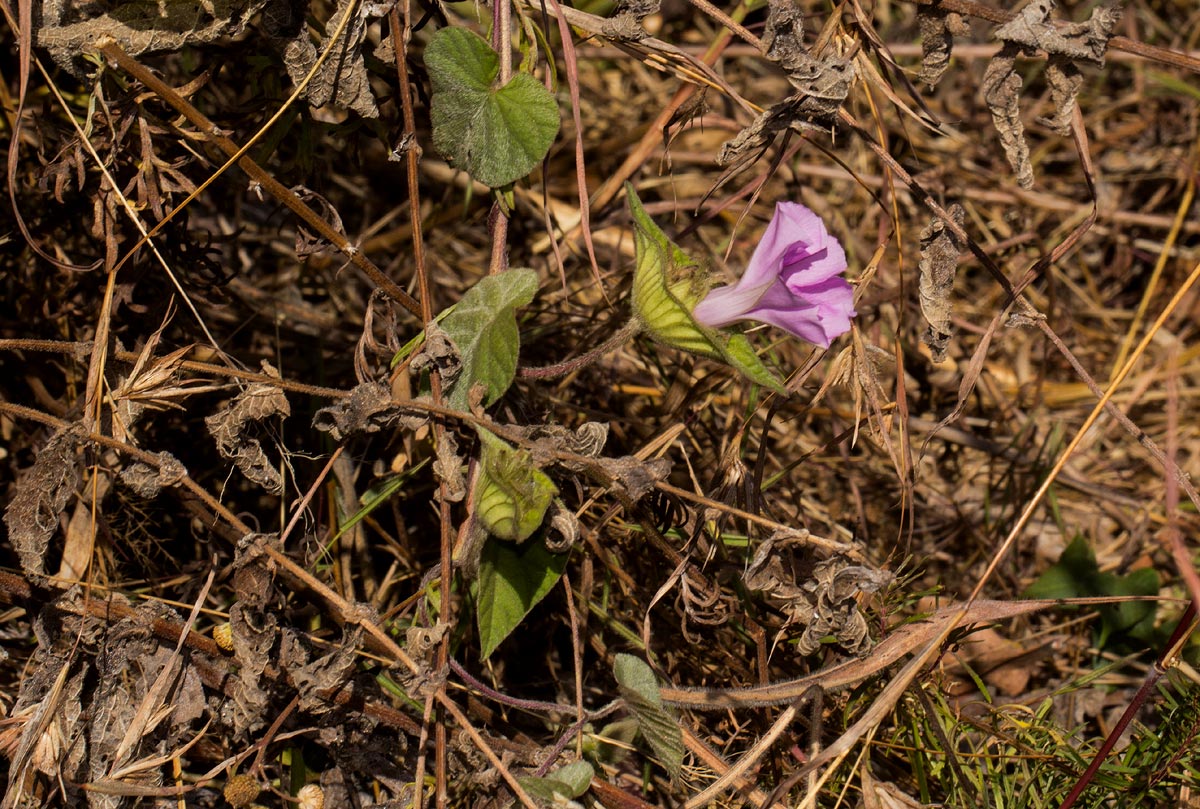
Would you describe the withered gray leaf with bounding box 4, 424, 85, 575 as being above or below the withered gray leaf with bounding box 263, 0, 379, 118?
below

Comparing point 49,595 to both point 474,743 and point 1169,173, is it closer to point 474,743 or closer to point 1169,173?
point 474,743

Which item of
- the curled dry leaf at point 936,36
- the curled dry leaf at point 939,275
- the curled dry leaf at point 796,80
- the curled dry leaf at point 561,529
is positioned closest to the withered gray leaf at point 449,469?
the curled dry leaf at point 561,529

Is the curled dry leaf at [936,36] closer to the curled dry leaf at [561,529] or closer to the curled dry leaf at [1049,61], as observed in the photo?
the curled dry leaf at [1049,61]

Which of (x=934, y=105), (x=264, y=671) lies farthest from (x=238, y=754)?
(x=934, y=105)

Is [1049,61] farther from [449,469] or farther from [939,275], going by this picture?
[449,469]

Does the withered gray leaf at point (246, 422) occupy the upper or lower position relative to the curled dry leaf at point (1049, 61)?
lower

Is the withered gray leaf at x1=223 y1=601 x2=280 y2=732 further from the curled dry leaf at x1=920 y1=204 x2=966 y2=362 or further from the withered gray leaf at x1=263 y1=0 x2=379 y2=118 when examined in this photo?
the curled dry leaf at x1=920 y1=204 x2=966 y2=362

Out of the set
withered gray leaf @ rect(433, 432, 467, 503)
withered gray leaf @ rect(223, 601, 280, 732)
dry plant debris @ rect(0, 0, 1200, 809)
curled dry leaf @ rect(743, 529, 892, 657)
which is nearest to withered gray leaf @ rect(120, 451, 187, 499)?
dry plant debris @ rect(0, 0, 1200, 809)
